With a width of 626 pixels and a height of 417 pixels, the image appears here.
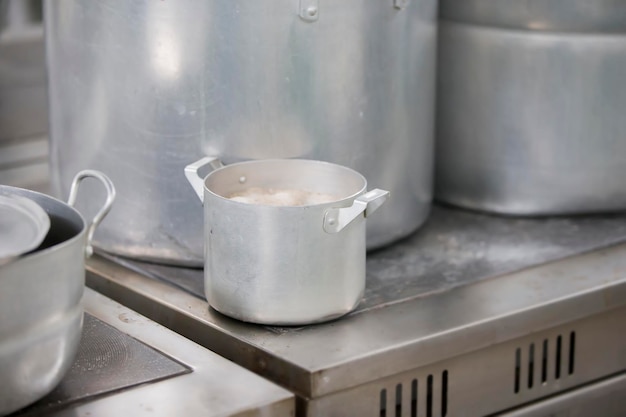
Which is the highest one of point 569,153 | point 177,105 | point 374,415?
point 177,105

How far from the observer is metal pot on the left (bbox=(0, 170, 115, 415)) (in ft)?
2.76

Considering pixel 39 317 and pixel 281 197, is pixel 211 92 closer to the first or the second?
pixel 281 197

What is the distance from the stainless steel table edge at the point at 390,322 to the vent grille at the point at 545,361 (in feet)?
0.11

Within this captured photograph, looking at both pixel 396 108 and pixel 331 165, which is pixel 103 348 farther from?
pixel 396 108

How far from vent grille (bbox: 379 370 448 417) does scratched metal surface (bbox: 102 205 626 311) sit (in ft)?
0.36

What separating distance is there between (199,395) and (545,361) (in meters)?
0.46

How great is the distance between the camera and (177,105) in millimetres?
1205

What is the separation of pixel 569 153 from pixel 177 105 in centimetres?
56

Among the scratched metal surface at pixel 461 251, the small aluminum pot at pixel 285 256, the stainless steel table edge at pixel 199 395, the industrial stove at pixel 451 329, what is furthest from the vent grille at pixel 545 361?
the stainless steel table edge at pixel 199 395

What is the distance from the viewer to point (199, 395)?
3.17 feet

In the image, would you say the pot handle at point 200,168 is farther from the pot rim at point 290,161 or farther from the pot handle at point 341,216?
the pot handle at point 341,216

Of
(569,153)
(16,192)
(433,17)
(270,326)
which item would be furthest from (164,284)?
(569,153)

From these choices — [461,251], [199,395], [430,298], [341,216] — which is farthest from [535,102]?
[199,395]

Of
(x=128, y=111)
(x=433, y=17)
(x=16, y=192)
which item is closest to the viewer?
(x=16, y=192)
